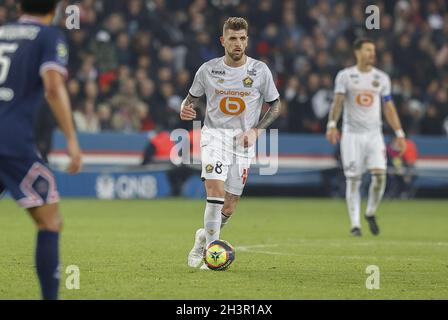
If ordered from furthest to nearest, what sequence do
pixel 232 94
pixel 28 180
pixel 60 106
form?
pixel 232 94, pixel 28 180, pixel 60 106

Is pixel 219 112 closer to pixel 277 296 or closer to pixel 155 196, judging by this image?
pixel 277 296

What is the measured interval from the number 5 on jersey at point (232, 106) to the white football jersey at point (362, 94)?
200 inches

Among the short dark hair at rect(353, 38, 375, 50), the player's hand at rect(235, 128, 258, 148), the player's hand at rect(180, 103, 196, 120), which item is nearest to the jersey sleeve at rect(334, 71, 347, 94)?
the short dark hair at rect(353, 38, 375, 50)

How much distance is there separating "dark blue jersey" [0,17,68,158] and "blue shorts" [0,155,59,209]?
0.06 metres

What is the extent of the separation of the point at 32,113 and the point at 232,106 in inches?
157

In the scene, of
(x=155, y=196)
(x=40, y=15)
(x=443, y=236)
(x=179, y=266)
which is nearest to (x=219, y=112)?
(x=179, y=266)

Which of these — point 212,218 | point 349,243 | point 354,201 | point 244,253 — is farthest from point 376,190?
point 212,218

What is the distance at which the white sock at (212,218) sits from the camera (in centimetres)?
1018

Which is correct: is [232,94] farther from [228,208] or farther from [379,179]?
[379,179]

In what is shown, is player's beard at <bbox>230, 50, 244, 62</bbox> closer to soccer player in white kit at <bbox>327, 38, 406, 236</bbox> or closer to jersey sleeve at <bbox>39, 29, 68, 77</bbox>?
jersey sleeve at <bbox>39, 29, 68, 77</bbox>

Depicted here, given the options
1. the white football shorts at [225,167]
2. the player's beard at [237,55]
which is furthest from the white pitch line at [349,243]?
the player's beard at [237,55]

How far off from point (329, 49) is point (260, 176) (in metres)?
4.19

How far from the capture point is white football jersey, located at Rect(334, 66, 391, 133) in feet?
51.1

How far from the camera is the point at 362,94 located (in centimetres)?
1563
